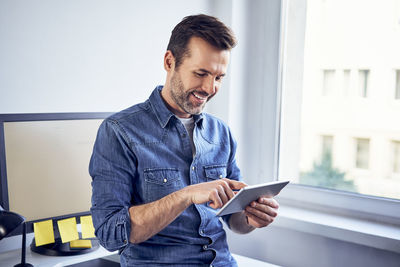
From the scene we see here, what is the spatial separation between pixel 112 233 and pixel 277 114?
113 centimetres

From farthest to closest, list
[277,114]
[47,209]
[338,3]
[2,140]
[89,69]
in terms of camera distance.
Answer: [277,114] < [338,3] < [89,69] < [47,209] < [2,140]

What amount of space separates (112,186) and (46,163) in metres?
0.32

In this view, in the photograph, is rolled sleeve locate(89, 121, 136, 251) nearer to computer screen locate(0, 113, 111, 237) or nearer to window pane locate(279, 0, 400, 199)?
computer screen locate(0, 113, 111, 237)

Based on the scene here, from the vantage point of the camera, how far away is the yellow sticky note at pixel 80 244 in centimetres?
131

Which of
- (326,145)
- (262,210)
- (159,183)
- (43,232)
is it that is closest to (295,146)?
(326,145)

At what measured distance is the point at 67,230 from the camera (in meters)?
1.27

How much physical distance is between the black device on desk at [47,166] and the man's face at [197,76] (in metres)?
0.34

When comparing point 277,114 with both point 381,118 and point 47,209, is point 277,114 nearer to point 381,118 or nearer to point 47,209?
point 381,118

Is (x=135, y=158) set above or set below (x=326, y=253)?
above

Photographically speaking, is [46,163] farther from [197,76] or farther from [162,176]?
[197,76]

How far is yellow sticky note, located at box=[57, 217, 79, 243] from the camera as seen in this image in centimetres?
126

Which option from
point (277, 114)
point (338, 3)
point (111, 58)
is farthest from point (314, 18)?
point (111, 58)

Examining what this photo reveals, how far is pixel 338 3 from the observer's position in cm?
175

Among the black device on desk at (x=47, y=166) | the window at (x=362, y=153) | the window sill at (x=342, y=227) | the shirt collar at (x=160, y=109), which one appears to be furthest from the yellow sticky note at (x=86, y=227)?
the window at (x=362, y=153)
